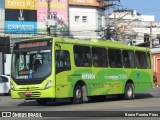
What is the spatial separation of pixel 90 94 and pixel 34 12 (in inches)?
1175

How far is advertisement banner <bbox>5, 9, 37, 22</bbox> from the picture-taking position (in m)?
49.0

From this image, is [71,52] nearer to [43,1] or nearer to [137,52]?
[137,52]

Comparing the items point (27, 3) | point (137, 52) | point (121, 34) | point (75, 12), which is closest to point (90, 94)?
point (137, 52)

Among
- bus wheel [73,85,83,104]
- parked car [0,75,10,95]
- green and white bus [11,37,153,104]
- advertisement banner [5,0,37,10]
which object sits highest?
advertisement banner [5,0,37,10]

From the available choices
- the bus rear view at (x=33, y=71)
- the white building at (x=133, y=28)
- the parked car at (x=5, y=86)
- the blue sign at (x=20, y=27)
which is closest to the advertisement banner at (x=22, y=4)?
the blue sign at (x=20, y=27)

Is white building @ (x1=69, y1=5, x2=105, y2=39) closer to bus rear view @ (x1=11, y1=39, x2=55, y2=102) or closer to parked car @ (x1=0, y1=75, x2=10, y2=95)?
parked car @ (x1=0, y1=75, x2=10, y2=95)

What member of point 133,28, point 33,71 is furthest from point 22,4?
point 133,28

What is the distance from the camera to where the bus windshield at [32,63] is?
20.0 metres

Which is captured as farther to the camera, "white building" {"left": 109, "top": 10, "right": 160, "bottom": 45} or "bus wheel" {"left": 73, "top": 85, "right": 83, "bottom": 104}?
"white building" {"left": 109, "top": 10, "right": 160, "bottom": 45}

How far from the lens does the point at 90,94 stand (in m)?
22.1

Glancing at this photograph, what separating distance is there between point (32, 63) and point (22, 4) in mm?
30612

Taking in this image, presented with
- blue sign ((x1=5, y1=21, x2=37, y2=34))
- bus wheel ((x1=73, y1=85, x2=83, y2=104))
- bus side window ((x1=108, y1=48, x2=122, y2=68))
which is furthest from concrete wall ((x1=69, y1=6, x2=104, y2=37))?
bus wheel ((x1=73, y1=85, x2=83, y2=104))

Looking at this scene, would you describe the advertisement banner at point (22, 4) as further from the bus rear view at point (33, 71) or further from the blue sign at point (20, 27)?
the bus rear view at point (33, 71)

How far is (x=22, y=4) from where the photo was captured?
50031 millimetres
